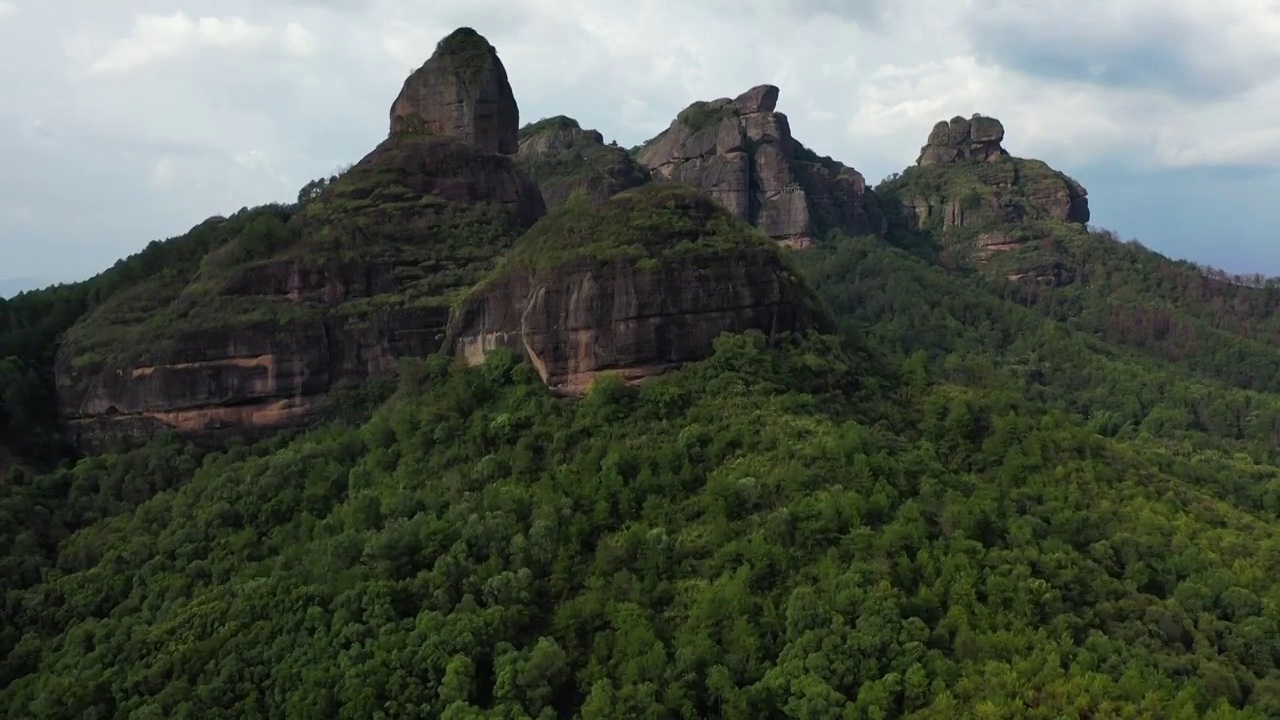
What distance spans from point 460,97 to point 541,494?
27804 millimetres

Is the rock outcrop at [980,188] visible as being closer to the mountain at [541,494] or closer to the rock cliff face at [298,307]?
the mountain at [541,494]

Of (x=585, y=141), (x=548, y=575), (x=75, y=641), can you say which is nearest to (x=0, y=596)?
(x=75, y=641)

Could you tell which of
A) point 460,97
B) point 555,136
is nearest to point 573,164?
point 555,136

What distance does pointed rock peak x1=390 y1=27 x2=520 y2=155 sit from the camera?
50812mm

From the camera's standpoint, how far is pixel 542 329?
34938 mm

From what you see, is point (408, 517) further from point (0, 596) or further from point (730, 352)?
point (0, 596)

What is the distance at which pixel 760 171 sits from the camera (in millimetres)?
97938

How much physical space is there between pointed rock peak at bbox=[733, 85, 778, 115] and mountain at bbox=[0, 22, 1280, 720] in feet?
181

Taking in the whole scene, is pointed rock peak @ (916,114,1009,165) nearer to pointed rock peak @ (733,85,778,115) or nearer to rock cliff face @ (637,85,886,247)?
rock cliff face @ (637,85,886,247)

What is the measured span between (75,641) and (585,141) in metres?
67.5

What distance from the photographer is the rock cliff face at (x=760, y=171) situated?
315ft

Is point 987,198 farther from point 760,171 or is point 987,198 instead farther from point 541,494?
point 541,494

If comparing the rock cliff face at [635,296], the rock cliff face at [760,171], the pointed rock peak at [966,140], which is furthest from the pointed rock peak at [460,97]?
the pointed rock peak at [966,140]

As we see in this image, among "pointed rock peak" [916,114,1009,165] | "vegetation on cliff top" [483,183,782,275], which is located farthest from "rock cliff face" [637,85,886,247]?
"vegetation on cliff top" [483,183,782,275]
